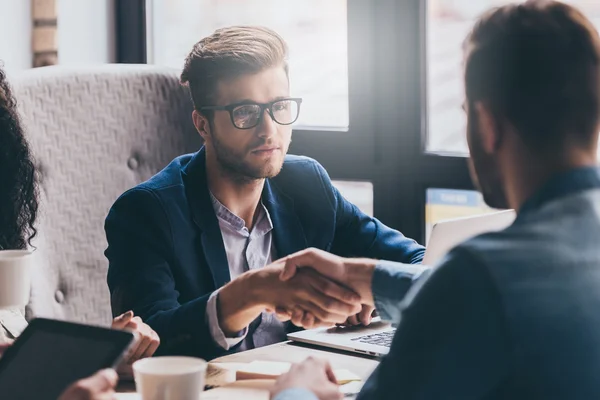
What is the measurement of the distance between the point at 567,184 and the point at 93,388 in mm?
556

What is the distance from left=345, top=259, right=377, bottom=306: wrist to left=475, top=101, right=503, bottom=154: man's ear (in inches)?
24.4

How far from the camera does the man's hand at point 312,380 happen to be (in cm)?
124

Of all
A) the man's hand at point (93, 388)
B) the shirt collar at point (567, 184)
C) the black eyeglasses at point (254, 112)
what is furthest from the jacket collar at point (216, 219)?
the shirt collar at point (567, 184)

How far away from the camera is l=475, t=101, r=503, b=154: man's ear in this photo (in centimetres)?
106

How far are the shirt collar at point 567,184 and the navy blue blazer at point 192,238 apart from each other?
0.90 m

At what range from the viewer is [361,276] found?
1.69 meters

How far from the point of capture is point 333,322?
181 cm

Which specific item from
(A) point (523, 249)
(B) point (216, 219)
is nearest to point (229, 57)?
(B) point (216, 219)

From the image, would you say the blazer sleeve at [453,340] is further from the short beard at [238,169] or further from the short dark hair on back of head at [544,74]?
the short beard at [238,169]

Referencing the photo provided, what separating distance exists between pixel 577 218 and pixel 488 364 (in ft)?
0.62

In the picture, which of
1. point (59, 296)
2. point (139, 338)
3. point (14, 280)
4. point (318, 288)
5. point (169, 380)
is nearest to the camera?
point (169, 380)

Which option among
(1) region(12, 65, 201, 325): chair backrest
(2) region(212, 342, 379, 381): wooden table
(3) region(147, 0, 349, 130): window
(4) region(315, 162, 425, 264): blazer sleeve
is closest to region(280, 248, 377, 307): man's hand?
(2) region(212, 342, 379, 381): wooden table

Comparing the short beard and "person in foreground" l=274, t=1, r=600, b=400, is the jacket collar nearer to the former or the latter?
the short beard

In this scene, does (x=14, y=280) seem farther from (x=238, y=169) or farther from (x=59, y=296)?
(x=59, y=296)
